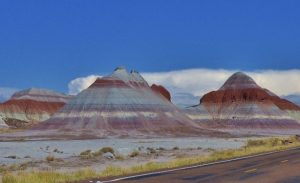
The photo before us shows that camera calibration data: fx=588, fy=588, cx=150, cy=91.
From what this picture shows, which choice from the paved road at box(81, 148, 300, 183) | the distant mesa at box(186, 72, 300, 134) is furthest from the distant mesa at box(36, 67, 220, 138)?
the paved road at box(81, 148, 300, 183)

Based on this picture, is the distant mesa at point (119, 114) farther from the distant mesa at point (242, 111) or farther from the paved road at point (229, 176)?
the paved road at point (229, 176)

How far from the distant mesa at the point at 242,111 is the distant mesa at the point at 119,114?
85.3ft

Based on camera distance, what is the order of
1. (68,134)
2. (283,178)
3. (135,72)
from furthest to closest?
1. (135,72)
2. (68,134)
3. (283,178)

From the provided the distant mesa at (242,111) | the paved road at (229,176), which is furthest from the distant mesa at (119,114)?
the paved road at (229,176)

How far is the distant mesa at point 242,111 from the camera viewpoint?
157 m

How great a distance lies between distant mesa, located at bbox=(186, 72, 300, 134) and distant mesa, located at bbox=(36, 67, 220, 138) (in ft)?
85.3

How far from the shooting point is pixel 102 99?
130 meters

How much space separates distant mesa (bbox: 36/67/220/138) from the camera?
119625mm

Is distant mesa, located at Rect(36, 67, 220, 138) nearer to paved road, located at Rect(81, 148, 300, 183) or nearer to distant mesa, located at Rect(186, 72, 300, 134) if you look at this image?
distant mesa, located at Rect(186, 72, 300, 134)

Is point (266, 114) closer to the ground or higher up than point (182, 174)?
higher up

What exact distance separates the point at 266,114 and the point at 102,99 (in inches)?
2115

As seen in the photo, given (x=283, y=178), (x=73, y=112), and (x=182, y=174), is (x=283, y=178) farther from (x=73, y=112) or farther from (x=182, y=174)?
(x=73, y=112)

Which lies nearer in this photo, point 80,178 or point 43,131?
point 80,178

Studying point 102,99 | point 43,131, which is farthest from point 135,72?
point 43,131
